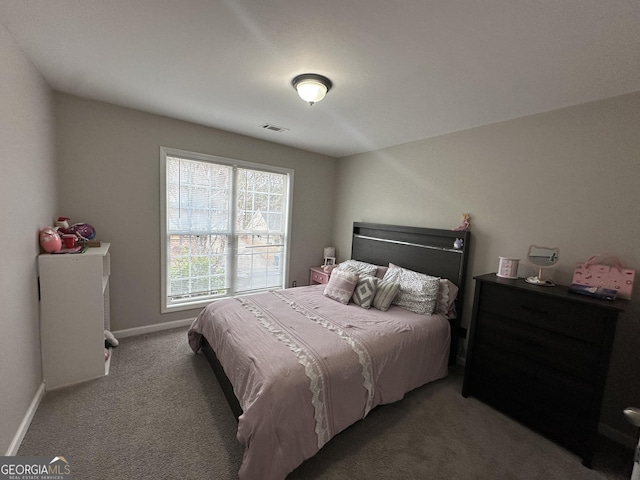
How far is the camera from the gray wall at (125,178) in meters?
2.56

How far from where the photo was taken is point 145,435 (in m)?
1.72

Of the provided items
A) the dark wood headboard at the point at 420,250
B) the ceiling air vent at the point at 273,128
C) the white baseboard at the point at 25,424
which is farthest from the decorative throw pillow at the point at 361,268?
the white baseboard at the point at 25,424

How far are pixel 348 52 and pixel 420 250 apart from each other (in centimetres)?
221

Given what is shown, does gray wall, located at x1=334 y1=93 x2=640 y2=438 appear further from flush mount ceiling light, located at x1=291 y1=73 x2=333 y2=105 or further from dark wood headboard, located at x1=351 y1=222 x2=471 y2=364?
flush mount ceiling light, located at x1=291 y1=73 x2=333 y2=105

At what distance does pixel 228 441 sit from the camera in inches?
67.4

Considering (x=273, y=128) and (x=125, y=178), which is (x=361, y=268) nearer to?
(x=273, y=128)

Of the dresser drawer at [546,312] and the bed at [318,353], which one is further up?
the dresser drawer at [546,312]

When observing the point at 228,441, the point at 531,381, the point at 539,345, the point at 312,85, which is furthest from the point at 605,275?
the point at 228,441

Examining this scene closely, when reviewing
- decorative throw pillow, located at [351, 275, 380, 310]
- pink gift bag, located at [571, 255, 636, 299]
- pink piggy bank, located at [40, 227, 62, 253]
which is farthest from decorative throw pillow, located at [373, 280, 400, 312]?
pink piggy bank, located at [40, 227, 62, 253]

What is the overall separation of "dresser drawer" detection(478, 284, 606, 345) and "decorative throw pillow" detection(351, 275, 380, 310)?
0.95 metres

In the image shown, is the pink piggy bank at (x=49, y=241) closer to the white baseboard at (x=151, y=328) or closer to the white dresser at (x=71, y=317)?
the white dresser at (x=71, y=317)

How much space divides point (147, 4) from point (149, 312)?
2.95m

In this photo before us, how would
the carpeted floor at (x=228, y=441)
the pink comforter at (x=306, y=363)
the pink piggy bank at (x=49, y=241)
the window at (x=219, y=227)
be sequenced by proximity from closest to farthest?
1. the pink comforter at (x=306, y=363)
2. the carpeted floor at (x=228, y=441)
3. the pink piggy bank at (x=49, y=241)
4. the window at (x=219, y=227)

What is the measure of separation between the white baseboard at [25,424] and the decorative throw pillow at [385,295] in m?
2.68
